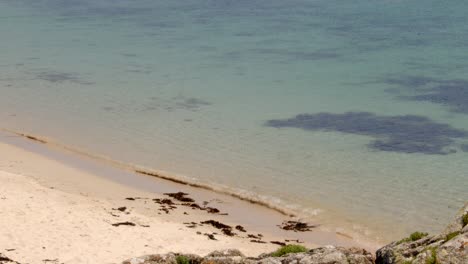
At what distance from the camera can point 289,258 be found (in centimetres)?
1202

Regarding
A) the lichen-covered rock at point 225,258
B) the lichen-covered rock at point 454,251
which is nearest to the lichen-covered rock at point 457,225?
the lichen-covered rock at point 454,251

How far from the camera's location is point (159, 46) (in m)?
51.9

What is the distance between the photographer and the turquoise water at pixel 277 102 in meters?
24.8

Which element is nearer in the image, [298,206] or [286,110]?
[298,206]

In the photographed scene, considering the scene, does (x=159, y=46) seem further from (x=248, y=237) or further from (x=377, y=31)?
(x=248, y=237)

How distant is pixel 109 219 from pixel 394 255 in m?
11.6

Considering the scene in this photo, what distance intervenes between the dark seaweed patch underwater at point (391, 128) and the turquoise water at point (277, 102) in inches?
3.4

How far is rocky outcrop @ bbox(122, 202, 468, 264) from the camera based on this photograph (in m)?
10.3

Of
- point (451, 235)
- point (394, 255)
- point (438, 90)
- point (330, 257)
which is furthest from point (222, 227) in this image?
point (438, 90)

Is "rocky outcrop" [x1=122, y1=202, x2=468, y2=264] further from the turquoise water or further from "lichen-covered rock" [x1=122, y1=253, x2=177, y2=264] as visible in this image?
the turquoise water

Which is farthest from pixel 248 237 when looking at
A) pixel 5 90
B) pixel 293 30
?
pixel 293 30

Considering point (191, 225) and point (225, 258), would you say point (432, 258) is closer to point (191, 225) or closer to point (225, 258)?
point (225, 258)

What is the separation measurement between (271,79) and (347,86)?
178 inches

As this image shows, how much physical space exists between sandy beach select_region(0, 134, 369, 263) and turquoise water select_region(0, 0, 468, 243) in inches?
56.7
